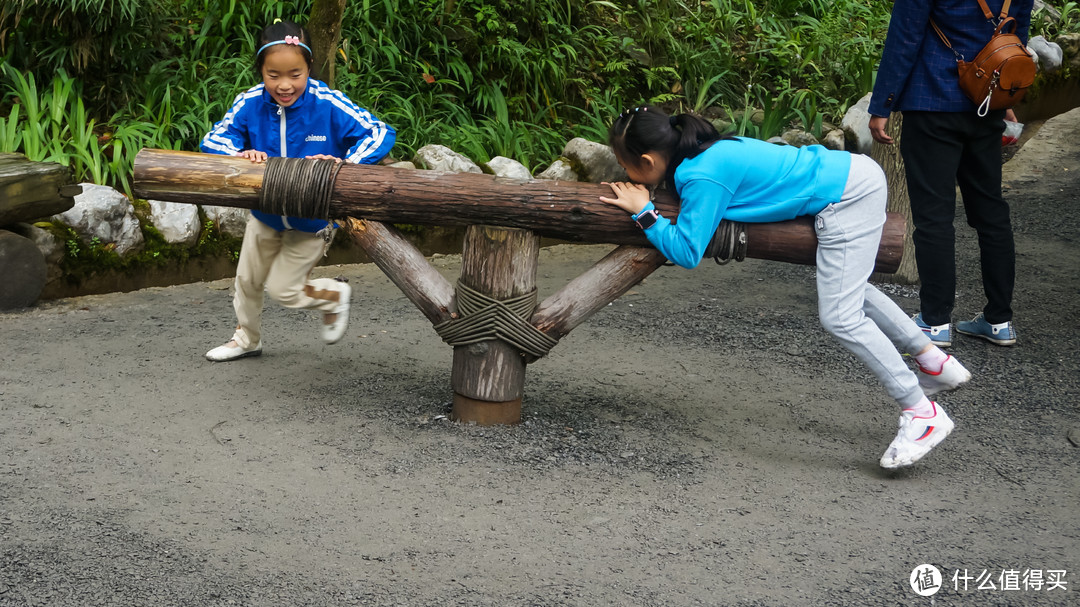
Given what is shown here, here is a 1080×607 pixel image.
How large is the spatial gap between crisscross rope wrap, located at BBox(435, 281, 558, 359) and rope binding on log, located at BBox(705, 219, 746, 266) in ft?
1.93

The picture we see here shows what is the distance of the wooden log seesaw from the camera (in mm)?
2924

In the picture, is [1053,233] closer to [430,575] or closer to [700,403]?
[700,403]

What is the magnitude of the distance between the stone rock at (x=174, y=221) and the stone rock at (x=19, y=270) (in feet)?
1.93

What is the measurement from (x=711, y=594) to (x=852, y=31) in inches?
264

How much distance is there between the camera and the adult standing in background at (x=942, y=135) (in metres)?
3.77

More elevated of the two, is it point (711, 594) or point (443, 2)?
point (443, 2)

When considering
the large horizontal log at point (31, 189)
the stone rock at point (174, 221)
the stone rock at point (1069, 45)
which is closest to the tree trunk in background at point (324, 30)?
the stone rock at point (174, 221)

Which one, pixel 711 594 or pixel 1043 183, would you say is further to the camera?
pixel 1043 183

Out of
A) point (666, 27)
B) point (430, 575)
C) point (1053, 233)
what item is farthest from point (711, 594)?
point (666, 27)

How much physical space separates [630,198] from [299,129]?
4.15 feet

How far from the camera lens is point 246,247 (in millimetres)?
3576

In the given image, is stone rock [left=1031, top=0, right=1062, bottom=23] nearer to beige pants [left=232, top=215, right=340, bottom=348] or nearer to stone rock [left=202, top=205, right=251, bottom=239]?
stone rock [left=202, top=205, right=251, bottom=239]

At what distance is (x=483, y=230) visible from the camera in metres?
3.00

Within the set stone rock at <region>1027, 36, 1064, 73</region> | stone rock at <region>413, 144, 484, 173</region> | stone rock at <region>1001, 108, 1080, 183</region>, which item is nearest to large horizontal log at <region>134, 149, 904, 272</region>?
stone rock at <region>413, 144, 484, 173</region>
